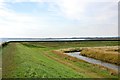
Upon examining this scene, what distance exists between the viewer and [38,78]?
19375mm

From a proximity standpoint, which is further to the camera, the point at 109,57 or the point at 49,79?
the point at 109,57

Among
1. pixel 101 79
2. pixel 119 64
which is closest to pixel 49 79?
pixel 101 79

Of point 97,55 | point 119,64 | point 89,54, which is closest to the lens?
point 119,64

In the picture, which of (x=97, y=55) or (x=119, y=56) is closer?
(x=119, y=56)

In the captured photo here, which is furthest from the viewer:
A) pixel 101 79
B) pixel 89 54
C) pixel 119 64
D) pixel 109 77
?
pixel 89 54

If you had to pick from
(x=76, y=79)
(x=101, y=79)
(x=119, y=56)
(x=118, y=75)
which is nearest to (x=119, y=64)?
(x=119, y=56)

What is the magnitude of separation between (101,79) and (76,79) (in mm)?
4195

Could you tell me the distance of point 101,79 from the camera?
79.5 feet

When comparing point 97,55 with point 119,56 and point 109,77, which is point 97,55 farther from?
point 109,77

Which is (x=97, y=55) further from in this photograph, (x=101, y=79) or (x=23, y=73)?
(x=23, y=73)

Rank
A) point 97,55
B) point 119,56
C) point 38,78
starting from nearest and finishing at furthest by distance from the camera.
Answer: point 38,78 < point 119,56 < point 97,55

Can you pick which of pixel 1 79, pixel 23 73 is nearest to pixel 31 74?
pixel 23 73

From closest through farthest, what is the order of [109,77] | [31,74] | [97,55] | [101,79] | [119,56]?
[31,74] < [101,79] < [109,77] < [119,56] < [97,55]

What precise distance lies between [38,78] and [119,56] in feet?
87.2
